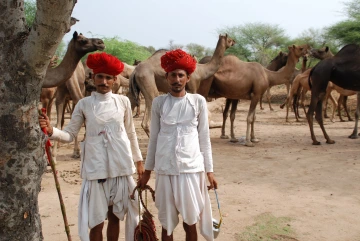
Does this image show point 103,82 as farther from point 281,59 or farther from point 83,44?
point 281,59

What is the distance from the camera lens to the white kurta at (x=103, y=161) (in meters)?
3.29

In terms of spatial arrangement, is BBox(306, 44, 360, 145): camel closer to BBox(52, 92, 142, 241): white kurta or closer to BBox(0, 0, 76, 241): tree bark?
BBox(52, 92, 142, 241): white kurta

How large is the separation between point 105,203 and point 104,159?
0.36 m

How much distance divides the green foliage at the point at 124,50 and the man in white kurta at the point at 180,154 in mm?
27993

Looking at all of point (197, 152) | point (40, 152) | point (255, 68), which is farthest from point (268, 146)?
point (40, 152)

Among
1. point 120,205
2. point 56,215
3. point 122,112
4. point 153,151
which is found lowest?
point 56,215

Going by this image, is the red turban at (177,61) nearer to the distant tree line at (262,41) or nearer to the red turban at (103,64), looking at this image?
the red turban at (103,64)

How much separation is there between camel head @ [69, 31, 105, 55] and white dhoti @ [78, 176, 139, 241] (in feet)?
11.9

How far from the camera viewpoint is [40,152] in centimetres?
269

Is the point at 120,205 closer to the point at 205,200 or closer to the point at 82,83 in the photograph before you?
the point at 205,200

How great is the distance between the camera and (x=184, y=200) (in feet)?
10.7

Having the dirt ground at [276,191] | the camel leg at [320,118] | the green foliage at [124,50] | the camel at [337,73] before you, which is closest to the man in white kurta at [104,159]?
the dirt ground at [276,191]

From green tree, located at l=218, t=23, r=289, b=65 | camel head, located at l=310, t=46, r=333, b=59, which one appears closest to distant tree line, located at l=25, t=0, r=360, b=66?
green tree, located at l=218, t=23, r=289, b=65

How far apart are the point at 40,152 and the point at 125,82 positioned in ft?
38.5
